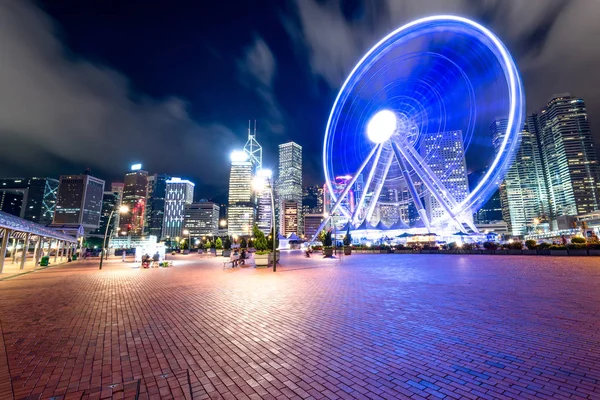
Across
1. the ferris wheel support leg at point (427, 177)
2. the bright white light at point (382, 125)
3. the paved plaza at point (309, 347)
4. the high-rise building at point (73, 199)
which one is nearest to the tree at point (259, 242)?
the paved plaza at point (309, 347)

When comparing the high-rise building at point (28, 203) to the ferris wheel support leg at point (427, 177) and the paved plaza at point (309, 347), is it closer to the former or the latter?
the ferris wheel support leg at point (427, 177)

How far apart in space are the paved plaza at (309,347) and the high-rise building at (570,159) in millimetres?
207771

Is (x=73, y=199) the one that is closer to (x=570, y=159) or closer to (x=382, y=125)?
(x=382, y=125)

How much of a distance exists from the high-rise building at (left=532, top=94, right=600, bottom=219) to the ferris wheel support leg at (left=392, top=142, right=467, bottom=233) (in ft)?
548

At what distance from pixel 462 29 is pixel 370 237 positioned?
4783 centimetres

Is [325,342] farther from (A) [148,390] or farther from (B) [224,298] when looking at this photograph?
(B) [224,298]

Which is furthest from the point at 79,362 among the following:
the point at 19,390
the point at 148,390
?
the point at 148,390

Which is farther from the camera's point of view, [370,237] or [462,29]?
[370,237]

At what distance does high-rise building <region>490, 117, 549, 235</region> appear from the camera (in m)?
183

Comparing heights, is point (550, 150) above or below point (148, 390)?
above

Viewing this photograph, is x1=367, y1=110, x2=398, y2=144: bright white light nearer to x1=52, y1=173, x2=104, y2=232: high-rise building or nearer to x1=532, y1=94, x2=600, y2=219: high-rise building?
x1=532, y1=94, x2=600, y2=219: high-rise building

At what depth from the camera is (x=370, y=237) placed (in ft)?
228

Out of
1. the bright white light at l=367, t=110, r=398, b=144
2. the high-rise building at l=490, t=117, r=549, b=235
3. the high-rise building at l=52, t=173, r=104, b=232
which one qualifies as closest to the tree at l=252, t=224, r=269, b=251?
the bright white light at l=367, t=110, r=398, b=144

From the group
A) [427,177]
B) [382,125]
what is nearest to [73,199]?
[382,125]
